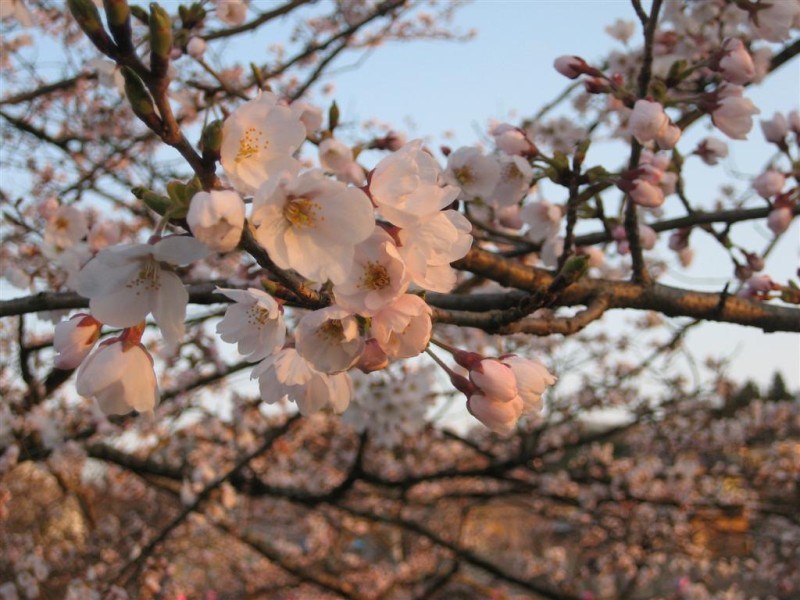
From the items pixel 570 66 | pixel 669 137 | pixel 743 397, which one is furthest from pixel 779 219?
pixel 743 397

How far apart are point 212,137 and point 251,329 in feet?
1.19

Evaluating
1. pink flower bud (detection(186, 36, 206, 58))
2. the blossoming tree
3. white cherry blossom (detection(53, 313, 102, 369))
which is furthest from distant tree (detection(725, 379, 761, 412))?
white cherry blossom (detection(53, 313, 102, 369))

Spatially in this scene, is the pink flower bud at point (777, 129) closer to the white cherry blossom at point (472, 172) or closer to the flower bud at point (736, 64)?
the flower bud at point (736, 64)

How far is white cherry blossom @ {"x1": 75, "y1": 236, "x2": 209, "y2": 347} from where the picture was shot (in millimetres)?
927

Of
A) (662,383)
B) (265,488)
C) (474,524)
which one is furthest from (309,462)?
(474,524)

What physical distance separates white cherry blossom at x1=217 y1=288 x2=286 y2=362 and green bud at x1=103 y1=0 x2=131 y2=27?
42 cm

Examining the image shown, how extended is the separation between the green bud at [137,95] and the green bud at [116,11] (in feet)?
0.17

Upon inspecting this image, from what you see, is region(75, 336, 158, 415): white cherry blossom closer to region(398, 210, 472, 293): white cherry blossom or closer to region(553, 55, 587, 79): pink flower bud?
region(398, 210, 472, 293): white cherry blossom

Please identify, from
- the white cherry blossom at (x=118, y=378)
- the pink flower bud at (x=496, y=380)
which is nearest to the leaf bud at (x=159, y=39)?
the white cherry blossom at (x=118, y=378)

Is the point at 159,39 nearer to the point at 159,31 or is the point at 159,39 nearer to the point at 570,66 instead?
the point at 159,31

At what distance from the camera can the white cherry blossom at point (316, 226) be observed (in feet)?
2.89

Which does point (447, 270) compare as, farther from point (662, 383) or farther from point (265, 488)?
point (662, 383)

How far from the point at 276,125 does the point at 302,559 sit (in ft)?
25.1

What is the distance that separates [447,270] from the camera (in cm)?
98
